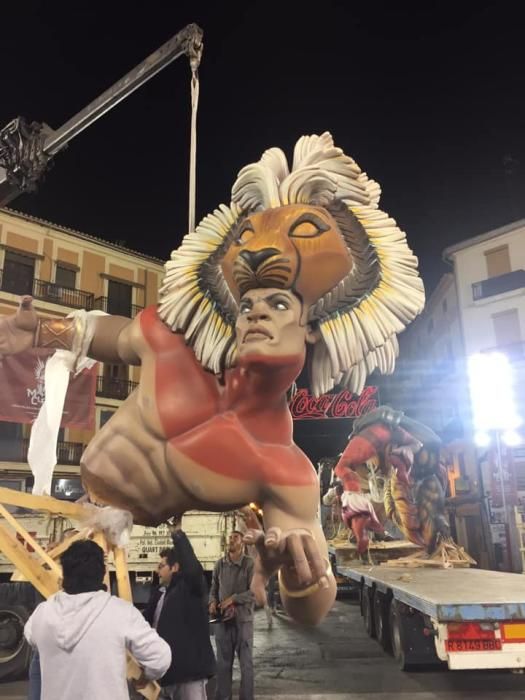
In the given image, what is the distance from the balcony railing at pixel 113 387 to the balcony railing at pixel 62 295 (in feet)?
6.91

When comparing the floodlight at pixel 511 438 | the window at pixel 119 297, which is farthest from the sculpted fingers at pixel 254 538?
the window at pixel 119 297

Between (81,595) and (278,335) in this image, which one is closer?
(278,335)

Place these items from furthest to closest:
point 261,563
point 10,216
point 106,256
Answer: point 106,256 → point 10,216 → point 261,563

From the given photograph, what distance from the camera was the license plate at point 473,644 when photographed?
441cm

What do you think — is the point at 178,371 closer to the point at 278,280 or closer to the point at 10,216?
the point at 278,280

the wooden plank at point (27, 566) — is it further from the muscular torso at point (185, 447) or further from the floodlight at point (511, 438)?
the floodlight at point (511, 438)

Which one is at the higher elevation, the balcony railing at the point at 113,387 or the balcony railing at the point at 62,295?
the balcony railing at the point at 62,295

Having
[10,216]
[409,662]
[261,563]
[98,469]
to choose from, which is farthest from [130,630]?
[10,216]

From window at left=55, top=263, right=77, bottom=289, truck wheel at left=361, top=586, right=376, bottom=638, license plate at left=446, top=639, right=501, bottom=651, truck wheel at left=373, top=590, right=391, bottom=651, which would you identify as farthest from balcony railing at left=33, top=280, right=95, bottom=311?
license plate at left=446, top=639, right=501, bottom=651

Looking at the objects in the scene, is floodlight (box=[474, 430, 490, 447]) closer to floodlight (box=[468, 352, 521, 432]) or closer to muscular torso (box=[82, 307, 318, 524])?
floodlight (box=[468, 352, 521, 432])

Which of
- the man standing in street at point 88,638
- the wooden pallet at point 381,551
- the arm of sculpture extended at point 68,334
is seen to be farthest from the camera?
the wooden pallet at point 381,551

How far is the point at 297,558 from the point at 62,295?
17.4 metres

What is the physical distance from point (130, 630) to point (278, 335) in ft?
4.55

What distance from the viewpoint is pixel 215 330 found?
5.22 feet
